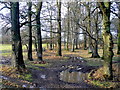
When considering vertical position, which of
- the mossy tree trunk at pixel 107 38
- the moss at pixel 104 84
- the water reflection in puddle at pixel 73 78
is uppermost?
the mossy tree trunk at pixel 107 38

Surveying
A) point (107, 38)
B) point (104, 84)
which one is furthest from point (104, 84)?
point (107, 38)

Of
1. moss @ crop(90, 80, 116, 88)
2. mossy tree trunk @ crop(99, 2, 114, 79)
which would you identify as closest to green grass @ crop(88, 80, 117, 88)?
moss @ crop(90, 80, 116, 88)

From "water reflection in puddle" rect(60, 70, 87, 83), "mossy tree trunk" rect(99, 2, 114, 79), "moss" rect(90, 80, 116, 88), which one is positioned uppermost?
"mossy tree trunk" rect(99, 2, 114, 79)

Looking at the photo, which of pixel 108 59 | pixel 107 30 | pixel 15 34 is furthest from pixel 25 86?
pixel 107 30

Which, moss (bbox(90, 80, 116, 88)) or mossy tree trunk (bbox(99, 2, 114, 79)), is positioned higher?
mossy tree trunk (bbox(99, 2, 114, 79))

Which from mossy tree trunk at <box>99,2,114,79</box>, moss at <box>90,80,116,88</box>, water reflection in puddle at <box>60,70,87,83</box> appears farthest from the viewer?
water reflection in puddle at <box>60,70,87,83</box>

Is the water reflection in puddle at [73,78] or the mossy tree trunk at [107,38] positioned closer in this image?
the mossy tree trunk at [107,38]

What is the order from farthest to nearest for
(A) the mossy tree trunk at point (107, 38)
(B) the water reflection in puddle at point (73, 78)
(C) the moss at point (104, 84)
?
(B) the water reflection in puddle at point (73, 78), (A) the mossy tree trunk at point (107, 38), (C) the moss at point (104, 84)

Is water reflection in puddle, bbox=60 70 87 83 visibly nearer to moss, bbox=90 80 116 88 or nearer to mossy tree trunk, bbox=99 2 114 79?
moss, bbox=90 80 116 88

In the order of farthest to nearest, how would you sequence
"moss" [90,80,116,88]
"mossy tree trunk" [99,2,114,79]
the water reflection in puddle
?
the water reflection in puddle → "mossy tree trunk" [99,2,114,79] → "moss" [90,80,116,88]

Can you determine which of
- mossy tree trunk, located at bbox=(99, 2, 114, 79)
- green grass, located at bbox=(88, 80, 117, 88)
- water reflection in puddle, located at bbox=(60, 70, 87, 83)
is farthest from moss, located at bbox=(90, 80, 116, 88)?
water reflection in puddle, located at bbox=(60, 70, 87, 83)

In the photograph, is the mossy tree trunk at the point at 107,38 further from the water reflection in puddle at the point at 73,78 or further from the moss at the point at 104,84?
the water reflection in puddle at the point at 73,78

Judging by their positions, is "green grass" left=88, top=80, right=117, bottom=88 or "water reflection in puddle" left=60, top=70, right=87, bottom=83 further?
"water reflection in puddle" left=60, top=70, right=87, bottom=83

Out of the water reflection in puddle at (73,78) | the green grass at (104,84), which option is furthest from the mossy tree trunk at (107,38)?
the water reflection in puddle at (73,78)
